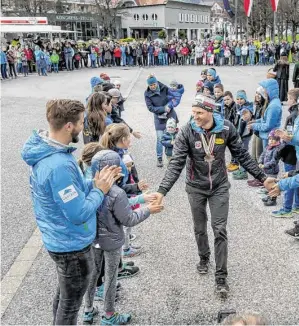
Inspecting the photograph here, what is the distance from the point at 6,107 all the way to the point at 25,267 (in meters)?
12.8

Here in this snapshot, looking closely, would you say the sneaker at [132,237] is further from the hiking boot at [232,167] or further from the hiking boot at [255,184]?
the hiking boot at [232,167]

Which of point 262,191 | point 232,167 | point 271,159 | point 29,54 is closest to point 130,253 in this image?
point 271,159

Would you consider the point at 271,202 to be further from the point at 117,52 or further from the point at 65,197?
the point at 117,52

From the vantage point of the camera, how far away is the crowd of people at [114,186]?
2.97 m

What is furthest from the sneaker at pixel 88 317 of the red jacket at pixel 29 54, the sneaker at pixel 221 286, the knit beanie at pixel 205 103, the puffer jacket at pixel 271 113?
the red jacket at pixel 29 54

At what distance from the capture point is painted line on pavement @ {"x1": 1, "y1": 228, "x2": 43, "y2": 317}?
14.9 feet

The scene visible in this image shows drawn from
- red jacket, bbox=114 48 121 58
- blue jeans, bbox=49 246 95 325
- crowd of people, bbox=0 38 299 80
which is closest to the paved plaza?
blue jeans, bbox=49 246 95 325

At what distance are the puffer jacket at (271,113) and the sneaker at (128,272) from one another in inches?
135

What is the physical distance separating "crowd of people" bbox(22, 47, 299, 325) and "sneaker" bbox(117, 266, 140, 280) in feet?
0.04

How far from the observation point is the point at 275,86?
22.9ft

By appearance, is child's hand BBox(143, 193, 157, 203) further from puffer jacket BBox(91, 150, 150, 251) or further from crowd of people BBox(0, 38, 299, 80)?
crowd of people BBox(0, 38, 299, 80)

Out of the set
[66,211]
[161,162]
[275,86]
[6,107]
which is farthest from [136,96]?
[66,211]

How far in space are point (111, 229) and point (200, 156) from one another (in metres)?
1.21

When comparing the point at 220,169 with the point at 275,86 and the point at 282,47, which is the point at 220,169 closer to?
the point at 275,86
